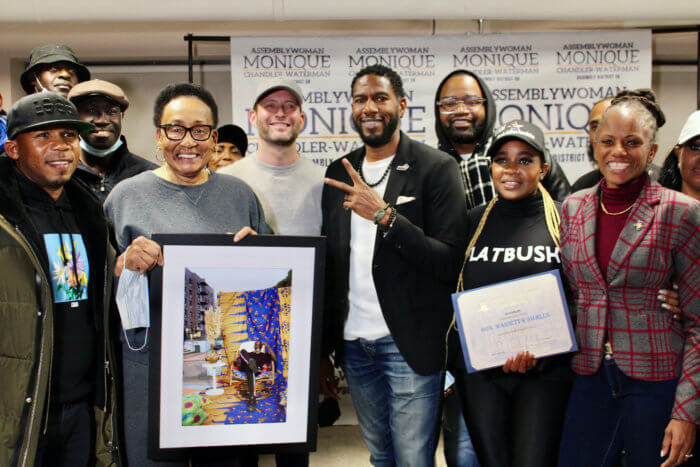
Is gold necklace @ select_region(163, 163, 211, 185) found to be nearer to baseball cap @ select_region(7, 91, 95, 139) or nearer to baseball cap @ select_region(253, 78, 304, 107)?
Answer: baseball cap @ select_region(7, 91, 95, 139)

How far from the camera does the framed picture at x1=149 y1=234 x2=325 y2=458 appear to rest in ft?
7.01

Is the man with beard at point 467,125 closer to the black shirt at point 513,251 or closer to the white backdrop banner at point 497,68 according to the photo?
the black shirt at point 513,251

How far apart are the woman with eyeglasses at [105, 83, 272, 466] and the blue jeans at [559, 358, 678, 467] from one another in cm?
152

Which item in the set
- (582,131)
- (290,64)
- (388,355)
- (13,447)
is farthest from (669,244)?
(290,64)

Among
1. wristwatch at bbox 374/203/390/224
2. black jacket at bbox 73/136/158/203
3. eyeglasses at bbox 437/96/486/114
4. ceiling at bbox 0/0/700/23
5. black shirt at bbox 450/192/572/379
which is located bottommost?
black shirt at bbox 450/192/572/379

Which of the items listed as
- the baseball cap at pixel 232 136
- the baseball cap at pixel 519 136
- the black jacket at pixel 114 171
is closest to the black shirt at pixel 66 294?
the black jacket at pixel 114 171

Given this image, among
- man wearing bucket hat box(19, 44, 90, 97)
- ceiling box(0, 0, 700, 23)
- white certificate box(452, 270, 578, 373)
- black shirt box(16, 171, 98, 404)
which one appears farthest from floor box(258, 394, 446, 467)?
ceiling box(0, 0, 700, 23)

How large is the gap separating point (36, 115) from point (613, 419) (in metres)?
2.61

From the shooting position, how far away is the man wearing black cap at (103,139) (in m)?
3.20

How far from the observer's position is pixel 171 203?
2.29 meters

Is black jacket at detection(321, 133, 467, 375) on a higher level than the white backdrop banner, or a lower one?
lower

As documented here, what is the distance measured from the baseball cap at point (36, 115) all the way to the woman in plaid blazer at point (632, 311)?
214 cm

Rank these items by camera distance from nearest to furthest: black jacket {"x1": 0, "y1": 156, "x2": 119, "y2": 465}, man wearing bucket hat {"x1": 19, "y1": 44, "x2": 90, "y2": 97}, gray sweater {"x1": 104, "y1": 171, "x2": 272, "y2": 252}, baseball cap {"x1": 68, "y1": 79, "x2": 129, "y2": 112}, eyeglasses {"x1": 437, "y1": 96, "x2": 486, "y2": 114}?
black jacket {"x1": 0, "y1": 156, "x2": 119, "y2": 465}, gray sweater {"x1": 104, "y1": 171, "x2": 272, "y2": 252}, baseball cap {"x1": 68, "y1": 79, "x2": 129, "y2": 112}, eyeglasses {"x1": 437, "y1": 96, "x2": 486, "y2": 114}, man wearing bucket hat {"x1": 19, "y1": 44, "x2": 90, "y2": 97}

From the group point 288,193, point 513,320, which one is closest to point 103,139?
point 288,193
